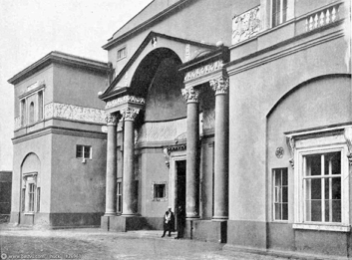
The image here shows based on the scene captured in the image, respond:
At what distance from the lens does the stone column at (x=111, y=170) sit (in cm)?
2293

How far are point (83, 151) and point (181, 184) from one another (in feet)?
22.3

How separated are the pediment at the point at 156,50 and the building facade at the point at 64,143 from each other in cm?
273

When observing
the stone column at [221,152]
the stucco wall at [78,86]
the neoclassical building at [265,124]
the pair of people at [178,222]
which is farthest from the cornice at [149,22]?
the pair of people at [178,222]

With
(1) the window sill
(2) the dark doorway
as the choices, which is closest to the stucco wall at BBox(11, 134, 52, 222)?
(2) the dark doorway

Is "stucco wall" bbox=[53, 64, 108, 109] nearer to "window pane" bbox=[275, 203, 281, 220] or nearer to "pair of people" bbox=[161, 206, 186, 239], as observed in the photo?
"pair of people" bbox=[161, 206, 186, 239]

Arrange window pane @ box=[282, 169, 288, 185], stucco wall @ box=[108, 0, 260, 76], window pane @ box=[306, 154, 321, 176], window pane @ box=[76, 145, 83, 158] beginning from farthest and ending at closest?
1. window pane @ box=[76, 145, 83, 158]
2. stucco wall @ box=[108, 0, 260, 76]
3. window pane @ box=[282, 169, 288, 185]
4. window pane @ box=[306, 154, 321, 176]

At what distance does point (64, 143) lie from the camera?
82.2 feet

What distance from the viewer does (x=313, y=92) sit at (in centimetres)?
1184

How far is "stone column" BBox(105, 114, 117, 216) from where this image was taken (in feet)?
75.2

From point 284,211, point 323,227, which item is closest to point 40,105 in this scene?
point 284,211

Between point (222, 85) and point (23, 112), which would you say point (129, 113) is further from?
point (23, 112)

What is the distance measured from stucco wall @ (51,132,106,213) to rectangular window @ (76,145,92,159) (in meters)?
0.18

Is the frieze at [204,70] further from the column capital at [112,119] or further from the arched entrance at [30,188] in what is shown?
the arched entrance at [30,188]

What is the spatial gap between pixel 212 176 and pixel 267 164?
5.96m
